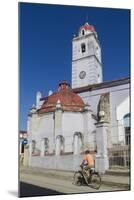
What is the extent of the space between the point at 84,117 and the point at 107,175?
0.93 meters

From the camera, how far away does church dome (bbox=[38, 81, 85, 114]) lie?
7719 mm

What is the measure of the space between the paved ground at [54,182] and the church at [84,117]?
0.16 m

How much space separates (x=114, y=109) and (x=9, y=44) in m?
1.90

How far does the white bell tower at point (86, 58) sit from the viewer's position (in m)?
7.79

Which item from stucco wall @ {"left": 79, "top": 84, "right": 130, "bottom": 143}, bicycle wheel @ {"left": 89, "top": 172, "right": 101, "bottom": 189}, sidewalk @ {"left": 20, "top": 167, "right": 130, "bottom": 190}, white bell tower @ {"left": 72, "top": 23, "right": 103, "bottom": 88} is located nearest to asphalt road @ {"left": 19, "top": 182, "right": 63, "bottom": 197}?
sidewalk @ {"left": 20, "top": 167, "right": 130, "bottom": 190}

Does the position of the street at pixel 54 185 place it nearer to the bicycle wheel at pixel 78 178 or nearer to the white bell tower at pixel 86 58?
the bicycle wheel at pixel 78 178

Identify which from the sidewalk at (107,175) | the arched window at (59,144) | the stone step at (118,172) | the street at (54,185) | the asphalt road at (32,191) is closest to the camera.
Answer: the asphalt road at (32,191)

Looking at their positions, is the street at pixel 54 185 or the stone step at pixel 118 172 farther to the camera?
the stone step at pixel 118 172

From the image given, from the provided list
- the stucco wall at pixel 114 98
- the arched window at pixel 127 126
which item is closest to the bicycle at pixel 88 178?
the stucco wall at pixel 114 98

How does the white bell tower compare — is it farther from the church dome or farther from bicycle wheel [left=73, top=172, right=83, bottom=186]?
bicycle wheel [left=73, top=172, right=83, bottom=186]

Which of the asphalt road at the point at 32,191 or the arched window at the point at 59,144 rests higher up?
the arched window at the point at 59,144

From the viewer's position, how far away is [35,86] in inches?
297

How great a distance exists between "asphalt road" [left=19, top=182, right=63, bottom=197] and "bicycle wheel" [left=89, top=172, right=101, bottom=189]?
1.72 feet

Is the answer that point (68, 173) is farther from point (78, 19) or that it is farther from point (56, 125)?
point (78, 19)
